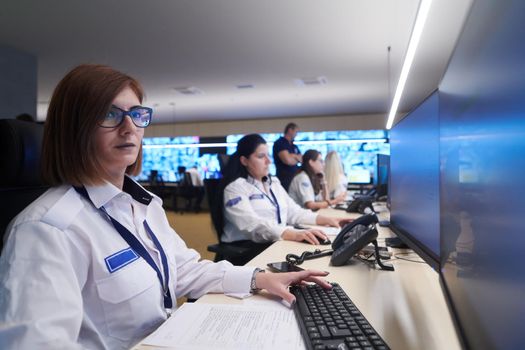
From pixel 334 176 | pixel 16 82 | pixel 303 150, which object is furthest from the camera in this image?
pixel 303 150

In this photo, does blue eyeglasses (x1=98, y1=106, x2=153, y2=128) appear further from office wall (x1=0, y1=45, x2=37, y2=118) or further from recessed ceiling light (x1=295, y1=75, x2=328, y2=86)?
recessed ceiling light (x1=295, y1=75, x2=328, y2=86)

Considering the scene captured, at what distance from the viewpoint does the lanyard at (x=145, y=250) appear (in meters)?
0.90

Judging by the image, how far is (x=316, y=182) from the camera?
4.19m

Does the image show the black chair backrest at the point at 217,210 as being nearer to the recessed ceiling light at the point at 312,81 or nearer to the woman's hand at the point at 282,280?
the woman's hand at the point at 282,280

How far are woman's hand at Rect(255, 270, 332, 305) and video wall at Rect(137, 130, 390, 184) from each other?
24.7 feet

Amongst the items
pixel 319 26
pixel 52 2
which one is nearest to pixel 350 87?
pixel 319 26

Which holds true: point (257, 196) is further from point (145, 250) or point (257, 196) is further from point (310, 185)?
point (310, 185)

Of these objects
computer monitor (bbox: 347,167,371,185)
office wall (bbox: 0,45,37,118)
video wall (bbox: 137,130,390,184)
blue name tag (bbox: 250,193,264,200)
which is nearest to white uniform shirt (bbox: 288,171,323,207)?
blue name tag (bbox: 250,193,264,200)

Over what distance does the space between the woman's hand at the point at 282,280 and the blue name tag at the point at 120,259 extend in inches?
15.2

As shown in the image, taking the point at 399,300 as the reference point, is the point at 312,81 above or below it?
above

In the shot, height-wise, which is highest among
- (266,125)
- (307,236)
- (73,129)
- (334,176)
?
(266,125)

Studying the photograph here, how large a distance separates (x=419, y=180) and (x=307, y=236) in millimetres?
694

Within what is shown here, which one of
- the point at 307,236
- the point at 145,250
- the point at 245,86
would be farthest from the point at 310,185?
the point at 245,86

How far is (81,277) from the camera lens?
2.59 feet
